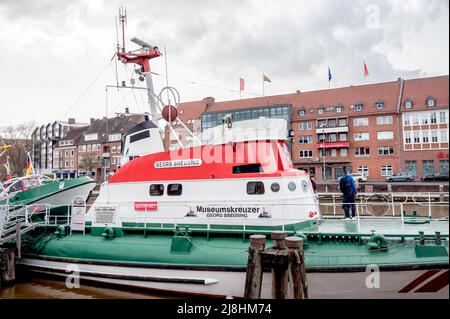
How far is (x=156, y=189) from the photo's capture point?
10.6 metres

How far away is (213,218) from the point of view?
9.66 metres

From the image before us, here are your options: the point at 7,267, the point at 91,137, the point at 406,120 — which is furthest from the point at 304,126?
the point at 7,267

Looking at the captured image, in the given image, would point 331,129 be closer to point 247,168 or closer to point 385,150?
point 385,150

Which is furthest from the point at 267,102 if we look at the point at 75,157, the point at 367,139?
the point at 75,157

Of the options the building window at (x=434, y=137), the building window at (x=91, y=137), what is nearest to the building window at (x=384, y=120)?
the building window at (x=434, y=137)

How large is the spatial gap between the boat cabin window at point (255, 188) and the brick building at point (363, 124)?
135 ft

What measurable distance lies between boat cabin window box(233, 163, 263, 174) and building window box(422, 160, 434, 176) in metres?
41.6

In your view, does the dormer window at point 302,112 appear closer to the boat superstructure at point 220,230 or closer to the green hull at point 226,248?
the boat superstructure at point 220,230

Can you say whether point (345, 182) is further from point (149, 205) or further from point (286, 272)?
point (149, 205)

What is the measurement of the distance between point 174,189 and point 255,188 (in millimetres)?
2394

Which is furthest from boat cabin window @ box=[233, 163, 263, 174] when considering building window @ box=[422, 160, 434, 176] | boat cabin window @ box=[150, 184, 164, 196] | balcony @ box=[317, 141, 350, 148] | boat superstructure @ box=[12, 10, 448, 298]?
balcony @ box=[317, 141, 350, 148]

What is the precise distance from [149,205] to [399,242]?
6573 millimetres

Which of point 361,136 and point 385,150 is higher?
point 361,136

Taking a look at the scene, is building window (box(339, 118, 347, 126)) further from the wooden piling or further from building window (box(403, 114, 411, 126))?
the wooden piling
